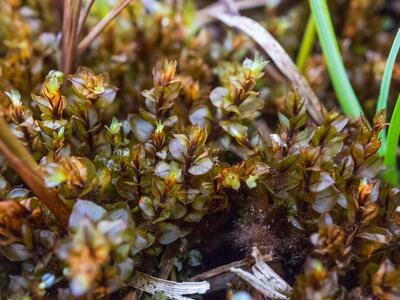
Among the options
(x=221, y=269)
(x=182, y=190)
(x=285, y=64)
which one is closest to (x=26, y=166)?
(x=182, y=190)

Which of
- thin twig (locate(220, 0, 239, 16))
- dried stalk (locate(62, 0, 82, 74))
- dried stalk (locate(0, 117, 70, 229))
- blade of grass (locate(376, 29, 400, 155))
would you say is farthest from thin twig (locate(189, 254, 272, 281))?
thin twig (locate(220, 0, 239, 16))

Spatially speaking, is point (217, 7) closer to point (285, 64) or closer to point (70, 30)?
point (285, 64)

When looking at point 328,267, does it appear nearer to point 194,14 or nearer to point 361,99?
point 361,99

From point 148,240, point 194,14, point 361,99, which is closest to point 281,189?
point 148,240

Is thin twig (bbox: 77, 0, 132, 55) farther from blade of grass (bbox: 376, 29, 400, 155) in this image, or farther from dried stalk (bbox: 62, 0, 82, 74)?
blade of grass (bbox: 376, 29, 400, 155)

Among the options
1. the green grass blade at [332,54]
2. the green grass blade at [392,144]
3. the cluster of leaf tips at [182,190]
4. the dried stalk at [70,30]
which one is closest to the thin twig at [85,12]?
the dried stalk at [70,30]

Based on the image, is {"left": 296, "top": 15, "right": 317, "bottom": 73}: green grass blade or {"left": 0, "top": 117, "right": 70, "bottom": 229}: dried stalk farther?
{"left": 296, "top": 15, "right": 317, "bottom": 73}: green grass blade
